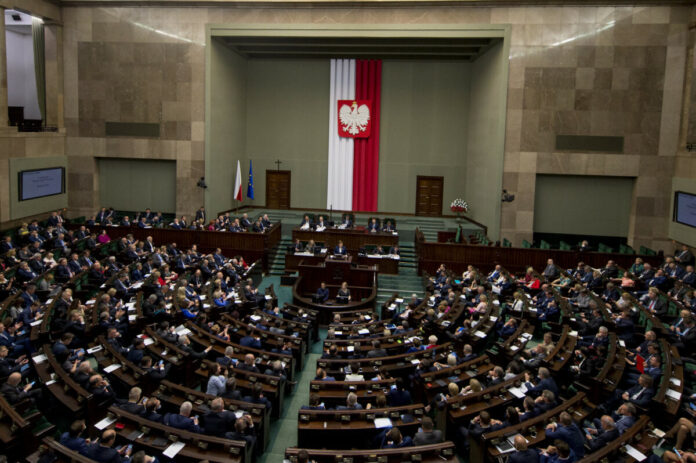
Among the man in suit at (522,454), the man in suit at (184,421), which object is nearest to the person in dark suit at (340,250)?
the man in suit at (184,421)

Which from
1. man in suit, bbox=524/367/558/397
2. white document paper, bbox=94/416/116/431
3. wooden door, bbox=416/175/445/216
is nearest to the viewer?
Result: white document paper, bbox=94/416/116/431

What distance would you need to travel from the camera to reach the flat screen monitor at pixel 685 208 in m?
17.8

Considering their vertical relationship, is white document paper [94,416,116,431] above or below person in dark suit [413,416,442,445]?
below

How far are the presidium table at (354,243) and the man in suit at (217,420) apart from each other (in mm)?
10473

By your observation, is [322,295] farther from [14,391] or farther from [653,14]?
[653,14]

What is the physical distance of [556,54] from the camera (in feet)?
64.4

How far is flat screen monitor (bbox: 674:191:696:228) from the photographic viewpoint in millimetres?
17844

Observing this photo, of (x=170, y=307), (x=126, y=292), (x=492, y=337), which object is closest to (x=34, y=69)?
(x=126, y=292)

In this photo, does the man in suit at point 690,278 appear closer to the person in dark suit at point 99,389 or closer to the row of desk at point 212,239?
the row of desk at point 212,239

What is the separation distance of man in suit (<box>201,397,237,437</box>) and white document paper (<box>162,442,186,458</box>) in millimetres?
441

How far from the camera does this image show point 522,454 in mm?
6621

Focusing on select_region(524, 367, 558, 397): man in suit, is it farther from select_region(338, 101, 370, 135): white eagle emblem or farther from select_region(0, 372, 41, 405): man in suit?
select_region(338, 101, 370, 135): white eagle emblem

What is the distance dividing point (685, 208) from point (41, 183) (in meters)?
22.5

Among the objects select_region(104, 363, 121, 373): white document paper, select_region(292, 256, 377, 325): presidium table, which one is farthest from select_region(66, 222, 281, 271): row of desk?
select_region(104, 363, 121, 373): white document paper
